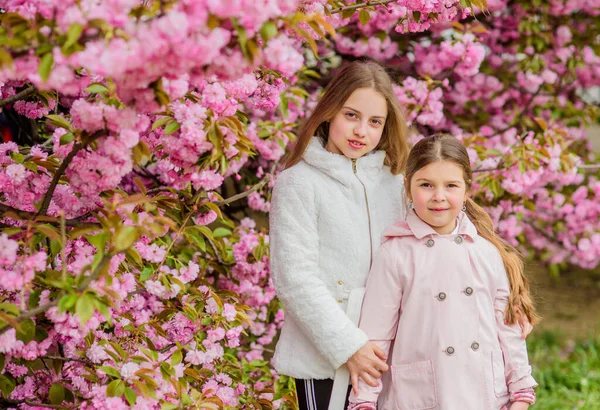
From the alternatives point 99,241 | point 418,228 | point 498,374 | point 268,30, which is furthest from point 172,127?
point 498,374

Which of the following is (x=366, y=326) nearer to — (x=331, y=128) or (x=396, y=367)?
(x=396, y=367)

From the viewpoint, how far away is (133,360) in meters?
1.94

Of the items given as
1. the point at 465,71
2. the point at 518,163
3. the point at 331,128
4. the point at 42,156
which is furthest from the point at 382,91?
the point at 465,71

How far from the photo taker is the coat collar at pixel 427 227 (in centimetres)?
219

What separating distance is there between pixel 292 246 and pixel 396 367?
480 mm

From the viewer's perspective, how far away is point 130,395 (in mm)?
1805

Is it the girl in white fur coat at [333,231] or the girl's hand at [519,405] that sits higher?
the girl in white fur coat at [333,231]

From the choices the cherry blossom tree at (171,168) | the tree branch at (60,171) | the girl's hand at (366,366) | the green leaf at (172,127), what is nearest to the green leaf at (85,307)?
the cherry blossom tree at (171,168)

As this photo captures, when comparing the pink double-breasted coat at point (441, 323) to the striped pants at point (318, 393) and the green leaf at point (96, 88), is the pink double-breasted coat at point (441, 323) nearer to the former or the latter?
the striped pants at point (318, 393)

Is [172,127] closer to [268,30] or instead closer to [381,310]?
[268,30]

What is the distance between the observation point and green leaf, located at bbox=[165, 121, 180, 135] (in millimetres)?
1823

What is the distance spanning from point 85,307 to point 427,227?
1087mm

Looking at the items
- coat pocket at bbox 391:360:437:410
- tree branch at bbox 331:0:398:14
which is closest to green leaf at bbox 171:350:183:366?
coat pocket at bbox 391:360:437:410

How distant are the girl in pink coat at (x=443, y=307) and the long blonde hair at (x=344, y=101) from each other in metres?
0.19
